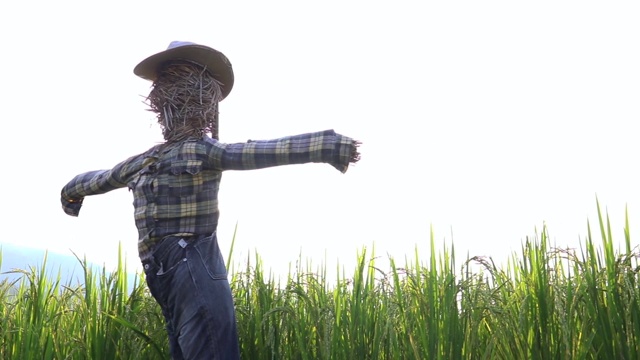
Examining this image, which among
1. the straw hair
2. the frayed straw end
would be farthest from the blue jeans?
the frayed straw end

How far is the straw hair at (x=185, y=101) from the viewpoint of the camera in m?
3.30

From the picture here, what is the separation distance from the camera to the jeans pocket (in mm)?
3057

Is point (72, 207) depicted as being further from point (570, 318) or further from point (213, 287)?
point (570, 318)

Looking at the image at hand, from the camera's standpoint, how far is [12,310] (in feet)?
15.2

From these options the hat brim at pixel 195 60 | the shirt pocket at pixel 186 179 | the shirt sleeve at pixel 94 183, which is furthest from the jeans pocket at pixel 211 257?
the hat brim at pixel 195 60

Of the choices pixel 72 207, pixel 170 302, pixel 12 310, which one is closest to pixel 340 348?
pixel 170 302

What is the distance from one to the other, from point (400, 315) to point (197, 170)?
134 cm

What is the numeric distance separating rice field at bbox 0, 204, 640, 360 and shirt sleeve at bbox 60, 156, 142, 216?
0.38m

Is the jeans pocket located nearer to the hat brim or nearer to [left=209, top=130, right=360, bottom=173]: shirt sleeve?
[left=209, top=130, right=360, bottom=173]: shirt sleeve

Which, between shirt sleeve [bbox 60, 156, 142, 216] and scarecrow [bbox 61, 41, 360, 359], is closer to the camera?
scarecrow [bbox 61, 41, 360, 359]

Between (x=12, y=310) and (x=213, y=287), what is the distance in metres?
2.34

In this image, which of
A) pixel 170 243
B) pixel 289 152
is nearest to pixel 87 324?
pixel 170 243

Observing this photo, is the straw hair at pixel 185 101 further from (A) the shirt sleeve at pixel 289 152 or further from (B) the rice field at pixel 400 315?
(B) the rice field at pixel 400 315

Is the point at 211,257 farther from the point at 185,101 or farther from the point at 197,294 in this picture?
the point at 185,101
